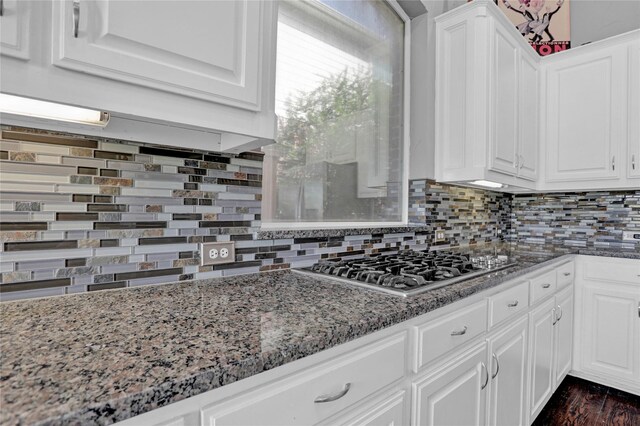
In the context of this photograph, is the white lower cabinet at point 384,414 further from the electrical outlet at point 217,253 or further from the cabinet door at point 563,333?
the cabinet door at point 563,333

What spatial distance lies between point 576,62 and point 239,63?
2.82 metres

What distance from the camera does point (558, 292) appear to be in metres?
2.19

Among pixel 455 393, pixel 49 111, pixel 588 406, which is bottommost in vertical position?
pixel 588 406

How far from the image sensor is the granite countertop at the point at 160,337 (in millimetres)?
511

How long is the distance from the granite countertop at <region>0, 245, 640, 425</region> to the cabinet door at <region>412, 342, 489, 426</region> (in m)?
0.23

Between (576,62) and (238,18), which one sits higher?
(576,62)

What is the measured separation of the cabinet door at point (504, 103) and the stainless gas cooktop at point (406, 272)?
2.59 ft

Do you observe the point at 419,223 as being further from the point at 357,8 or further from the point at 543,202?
the point at 543,202

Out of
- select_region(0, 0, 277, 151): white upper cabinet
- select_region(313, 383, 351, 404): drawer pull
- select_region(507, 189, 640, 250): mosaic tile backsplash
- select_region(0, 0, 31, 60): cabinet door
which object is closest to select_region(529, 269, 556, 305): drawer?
select_region(507, 189, 640, 250): mosaic tile backsplash

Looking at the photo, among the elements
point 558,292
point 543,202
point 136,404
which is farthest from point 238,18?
point 543,202

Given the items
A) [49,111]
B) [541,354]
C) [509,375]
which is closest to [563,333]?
[541,354]

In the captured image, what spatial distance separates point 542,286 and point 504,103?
1.12m

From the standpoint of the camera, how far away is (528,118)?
2.62 m

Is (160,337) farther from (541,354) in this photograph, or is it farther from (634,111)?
(634,111)
